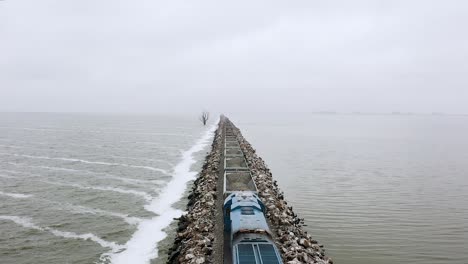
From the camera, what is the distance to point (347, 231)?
1992cm

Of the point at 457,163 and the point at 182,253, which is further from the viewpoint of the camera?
the point at 457,163

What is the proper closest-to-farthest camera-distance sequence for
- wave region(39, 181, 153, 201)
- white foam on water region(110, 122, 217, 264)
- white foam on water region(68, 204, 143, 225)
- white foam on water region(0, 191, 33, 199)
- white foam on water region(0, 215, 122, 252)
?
white foam on water region(110, 122, 217, 264) < white foam on water region(0, 215, 122, 252) < white foam on water region(68, 204, 143, 225) < white foam on water region(0, 191, 33, 199) < wave region(39, 181, 153, 201)

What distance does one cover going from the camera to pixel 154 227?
69.4ft

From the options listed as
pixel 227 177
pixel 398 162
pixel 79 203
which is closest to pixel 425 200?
pixel 227 177

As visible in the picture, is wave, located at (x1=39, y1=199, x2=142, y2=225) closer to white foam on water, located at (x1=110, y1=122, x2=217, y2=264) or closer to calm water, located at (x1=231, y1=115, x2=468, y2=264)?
white foam on water, located at (x1=110, y1=122, x2=217, y2=264)

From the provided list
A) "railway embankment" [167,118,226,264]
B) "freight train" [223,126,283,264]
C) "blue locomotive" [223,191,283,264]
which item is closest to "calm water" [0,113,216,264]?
"railway embankment" [167,118,226,264]

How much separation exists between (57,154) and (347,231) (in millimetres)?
45923

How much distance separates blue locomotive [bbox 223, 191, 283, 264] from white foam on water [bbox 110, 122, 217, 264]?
431 cm

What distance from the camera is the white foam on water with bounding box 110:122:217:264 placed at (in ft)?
55.9

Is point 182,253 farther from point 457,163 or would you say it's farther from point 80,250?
point 457,163

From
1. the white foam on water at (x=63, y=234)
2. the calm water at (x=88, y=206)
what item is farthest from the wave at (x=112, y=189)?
the white foam on water at (x=63, y=234)

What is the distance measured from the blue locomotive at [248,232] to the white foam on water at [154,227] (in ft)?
14.2

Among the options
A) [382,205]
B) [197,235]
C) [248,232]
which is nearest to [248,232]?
[248,232]

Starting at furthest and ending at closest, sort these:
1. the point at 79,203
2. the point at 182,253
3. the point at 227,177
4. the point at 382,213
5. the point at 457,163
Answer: the point at 457,163 < the point at 227,177 < the point at 79,203 < the point at 382,213 < the point at 182,253
